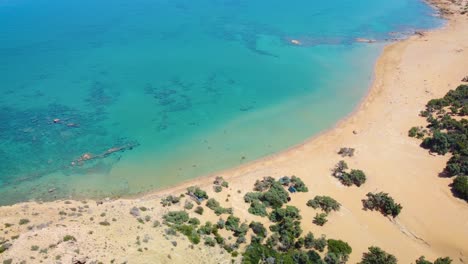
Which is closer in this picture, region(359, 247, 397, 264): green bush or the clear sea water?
region(359, 247, 397, 264): green bush

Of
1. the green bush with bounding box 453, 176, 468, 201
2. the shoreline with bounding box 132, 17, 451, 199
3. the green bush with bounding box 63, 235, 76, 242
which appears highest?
the green bush with bounding box 63, 235, 76, 242

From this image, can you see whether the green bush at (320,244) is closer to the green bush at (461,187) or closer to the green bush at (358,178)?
the green bush at (358,178)

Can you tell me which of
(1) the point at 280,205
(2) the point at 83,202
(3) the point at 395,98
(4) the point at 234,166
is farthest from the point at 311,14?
(2) the point at 83,202

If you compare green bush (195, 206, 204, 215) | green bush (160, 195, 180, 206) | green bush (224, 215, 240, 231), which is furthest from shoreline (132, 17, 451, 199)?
green bush (224, 215, 240, 231)

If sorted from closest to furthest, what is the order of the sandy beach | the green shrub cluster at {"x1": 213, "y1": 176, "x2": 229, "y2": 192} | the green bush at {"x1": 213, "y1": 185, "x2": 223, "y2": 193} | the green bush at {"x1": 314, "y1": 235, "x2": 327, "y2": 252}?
the sandy beach
the green bush at {"x1": 314, "y1": 235, "x2": 327, "y2": 252}
the green bush at {"x1": 213, "y1": 185, "x2": 223, "y2": 193}
the green shrub cluster at {"x1": 213, "y1": 176, "x2": 229, "y2": 192}

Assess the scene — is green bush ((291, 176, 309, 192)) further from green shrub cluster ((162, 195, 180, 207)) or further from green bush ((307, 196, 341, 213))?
green shrub cluster ((162, 195, 180, 207))

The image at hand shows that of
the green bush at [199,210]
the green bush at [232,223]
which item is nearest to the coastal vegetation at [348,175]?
the green bush at [232,223]

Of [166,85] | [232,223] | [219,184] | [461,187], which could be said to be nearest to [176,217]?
[232,223]

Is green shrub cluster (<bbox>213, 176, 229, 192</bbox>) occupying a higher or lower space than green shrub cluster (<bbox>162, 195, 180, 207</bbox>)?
lower
